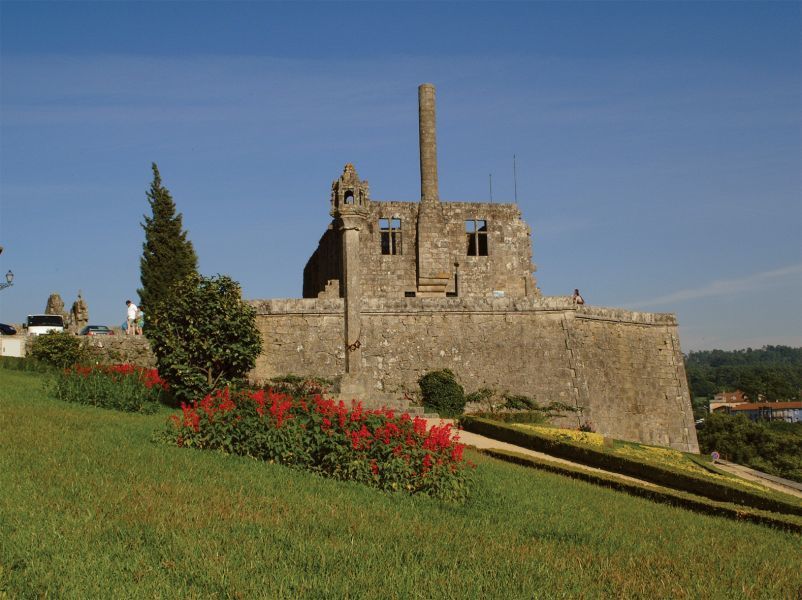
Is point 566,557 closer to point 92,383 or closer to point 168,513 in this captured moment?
point 168,513

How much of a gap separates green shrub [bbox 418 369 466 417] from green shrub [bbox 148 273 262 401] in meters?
8.88

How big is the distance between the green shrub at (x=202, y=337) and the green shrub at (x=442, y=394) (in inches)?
350

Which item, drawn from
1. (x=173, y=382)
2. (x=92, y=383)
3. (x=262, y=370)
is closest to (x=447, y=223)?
(x=262, y=370)

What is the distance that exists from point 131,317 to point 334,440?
2287 centimetres

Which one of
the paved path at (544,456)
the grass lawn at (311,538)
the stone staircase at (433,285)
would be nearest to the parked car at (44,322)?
the stone staircase at (433,285)

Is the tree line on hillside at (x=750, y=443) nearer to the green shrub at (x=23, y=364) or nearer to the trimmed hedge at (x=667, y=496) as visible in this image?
the trimmed hedge at (x=667, y=496)

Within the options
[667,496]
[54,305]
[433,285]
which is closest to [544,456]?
[667,496]

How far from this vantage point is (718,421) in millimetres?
49594

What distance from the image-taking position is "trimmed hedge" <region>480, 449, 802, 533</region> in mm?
14758

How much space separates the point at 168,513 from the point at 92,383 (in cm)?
1144

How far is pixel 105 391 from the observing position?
2056 cm

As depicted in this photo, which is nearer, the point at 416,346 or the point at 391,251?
the point at 416,346

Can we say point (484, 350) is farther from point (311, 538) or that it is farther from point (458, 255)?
point (311, 538)

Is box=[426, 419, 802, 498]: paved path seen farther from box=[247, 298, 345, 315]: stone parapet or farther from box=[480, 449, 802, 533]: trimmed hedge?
box=[247, 298, 345, 315]: stone parapet
